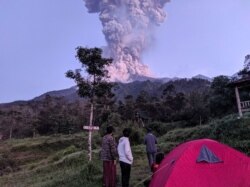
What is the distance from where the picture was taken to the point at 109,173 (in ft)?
30.3

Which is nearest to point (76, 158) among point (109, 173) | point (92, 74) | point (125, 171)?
point (92, 74)

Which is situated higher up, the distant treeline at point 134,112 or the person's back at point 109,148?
the distant treeline at point 134,112

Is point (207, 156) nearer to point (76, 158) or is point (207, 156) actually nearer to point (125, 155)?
point (125, 155)

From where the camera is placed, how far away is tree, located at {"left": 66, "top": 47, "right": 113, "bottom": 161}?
1599cm

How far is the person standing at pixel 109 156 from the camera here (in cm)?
909

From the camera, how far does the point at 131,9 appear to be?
108188 millimetres

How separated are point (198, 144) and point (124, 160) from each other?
1.90 m

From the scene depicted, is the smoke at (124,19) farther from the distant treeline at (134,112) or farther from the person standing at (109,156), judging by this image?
the person standing at (109,156)

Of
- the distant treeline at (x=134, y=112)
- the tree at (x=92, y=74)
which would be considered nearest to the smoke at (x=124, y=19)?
the distant treeline at (x=134, y=112)


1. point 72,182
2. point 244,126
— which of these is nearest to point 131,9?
point 244,126

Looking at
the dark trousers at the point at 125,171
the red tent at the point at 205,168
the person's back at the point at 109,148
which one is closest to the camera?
the red tent at the point at 205,168

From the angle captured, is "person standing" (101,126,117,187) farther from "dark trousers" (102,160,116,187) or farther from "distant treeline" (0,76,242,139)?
"distant treeline" (0,76,242,139)

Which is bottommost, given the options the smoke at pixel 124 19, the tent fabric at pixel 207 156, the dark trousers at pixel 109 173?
the dark trousers at pixel 109 173

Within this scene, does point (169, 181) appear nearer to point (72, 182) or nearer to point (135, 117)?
point (72, 182)
